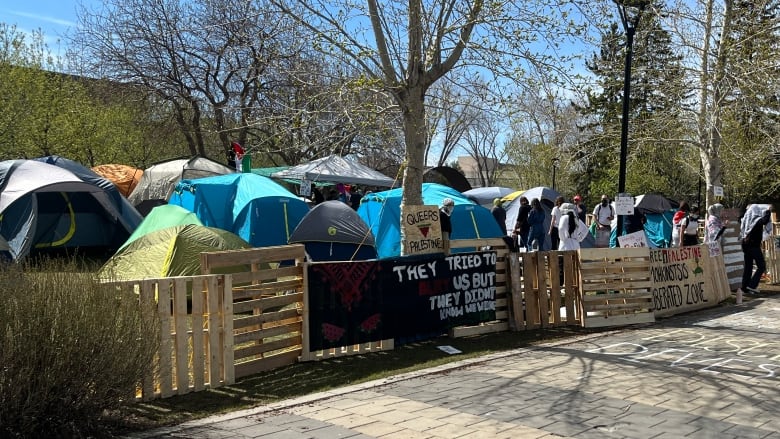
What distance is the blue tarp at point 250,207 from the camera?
1391cm

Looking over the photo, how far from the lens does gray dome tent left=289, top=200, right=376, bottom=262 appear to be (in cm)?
1245

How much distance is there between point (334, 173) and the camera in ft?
68.9

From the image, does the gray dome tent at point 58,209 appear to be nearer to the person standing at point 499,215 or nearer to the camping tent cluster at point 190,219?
the camping tent cluster at point 190,219

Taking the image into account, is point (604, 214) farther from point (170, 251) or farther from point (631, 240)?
point (170, 251)

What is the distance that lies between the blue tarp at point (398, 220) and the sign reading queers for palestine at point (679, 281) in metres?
4.32

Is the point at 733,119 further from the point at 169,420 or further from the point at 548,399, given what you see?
the point at 169,420

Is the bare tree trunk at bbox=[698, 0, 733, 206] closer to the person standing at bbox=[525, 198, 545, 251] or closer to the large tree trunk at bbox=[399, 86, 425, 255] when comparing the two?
the person standing at bbox=[525, 198, 545, 251]

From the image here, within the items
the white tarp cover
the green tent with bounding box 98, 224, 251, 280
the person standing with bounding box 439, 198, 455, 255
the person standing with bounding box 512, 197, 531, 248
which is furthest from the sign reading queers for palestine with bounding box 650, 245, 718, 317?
the white tarp cover

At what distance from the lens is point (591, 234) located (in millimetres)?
17578

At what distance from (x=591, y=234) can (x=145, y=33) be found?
56.1 feet

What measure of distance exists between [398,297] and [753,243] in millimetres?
9368

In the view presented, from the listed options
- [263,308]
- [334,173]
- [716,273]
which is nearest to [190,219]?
[263,308]

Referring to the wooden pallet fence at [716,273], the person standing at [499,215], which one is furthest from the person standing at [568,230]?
the person standing at [499,215]

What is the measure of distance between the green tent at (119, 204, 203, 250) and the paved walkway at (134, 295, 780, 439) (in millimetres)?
5768
